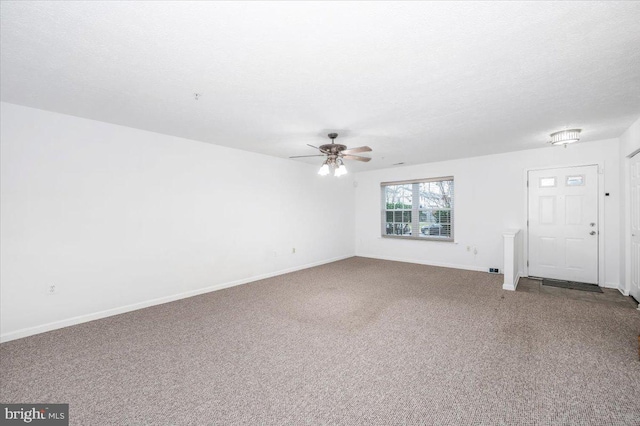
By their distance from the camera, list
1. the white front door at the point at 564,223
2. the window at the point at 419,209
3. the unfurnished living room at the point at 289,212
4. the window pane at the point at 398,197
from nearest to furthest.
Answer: the unfurnished living room at the point at 289,212 < the white front door at the point at 564,223 < the window at the point at 419,209 < the window pane at the point at 398,197

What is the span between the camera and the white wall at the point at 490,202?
455 centimetres

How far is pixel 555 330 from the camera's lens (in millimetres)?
2986

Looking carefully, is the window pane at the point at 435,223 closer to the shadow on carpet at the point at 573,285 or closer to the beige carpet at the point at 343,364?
the shadow on carpet at the point at 573,285

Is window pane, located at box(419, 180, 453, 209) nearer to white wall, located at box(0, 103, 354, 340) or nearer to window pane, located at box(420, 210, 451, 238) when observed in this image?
window pane, located at box(420, 210, 451, 238)

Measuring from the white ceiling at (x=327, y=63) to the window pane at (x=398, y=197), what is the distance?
3301mm

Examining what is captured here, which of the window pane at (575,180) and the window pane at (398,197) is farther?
the window pane at (398,197)

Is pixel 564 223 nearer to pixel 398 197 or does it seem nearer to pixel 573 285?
pixel 573 285

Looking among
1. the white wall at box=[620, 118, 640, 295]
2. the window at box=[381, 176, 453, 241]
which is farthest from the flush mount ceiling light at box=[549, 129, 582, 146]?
the window at box=[381, 176, 453, 241]

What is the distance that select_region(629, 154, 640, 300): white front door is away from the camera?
3.78 meters

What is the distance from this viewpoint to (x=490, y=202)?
571 cm

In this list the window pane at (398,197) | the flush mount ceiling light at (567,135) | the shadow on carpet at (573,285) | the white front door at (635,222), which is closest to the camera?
the white front door at (635,222)

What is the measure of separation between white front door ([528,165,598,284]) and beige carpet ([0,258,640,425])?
1.39m

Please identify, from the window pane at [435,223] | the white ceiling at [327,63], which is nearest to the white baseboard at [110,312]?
the white ceiling at [327,63]

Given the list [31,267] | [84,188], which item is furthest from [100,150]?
[31,267]
